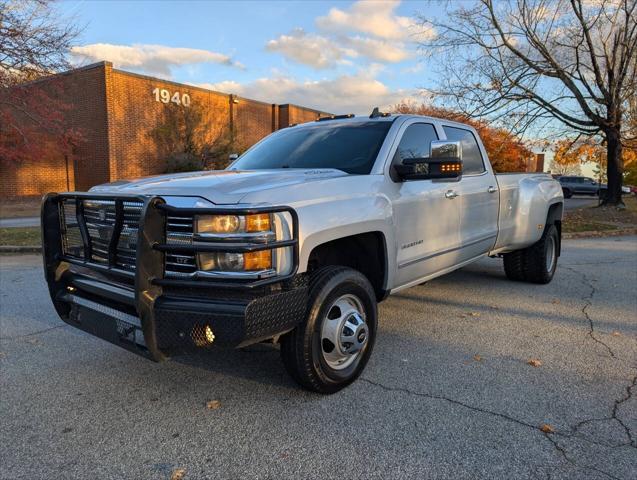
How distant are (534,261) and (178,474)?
5.60 m

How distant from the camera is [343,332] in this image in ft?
11.1

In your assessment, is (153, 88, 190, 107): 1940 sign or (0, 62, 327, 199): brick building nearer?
(0, 62, 327, 199): brick building

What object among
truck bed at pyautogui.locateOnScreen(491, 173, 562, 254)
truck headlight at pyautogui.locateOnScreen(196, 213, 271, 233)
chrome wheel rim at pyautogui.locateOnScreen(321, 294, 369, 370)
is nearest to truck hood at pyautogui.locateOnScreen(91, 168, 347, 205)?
truck headlight at pyautogui.locateOnScreen(196, 213, 271, 233)

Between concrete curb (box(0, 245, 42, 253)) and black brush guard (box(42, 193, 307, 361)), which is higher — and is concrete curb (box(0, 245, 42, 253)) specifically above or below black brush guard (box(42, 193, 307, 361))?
below

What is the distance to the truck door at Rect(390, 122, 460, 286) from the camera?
4.01 m

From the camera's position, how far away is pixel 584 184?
40375 millimetres

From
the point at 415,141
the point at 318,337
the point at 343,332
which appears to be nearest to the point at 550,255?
the point at 415,141

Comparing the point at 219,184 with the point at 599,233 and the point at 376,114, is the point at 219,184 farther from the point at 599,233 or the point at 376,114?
the point at 599,233

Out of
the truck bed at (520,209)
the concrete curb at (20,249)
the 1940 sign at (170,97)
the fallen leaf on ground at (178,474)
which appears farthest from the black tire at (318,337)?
the 1940 sign at (170,97)

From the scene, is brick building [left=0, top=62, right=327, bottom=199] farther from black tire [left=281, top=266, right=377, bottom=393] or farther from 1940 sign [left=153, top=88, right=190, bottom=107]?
black tire [left=281, top=266, right=377, bottom=393]

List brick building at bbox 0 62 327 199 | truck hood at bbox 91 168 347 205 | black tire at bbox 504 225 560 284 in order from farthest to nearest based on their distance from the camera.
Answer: brick building at bbox 0 62 327 199, black tire at bbox 504 225 560 284, truck hood at bbox 91 168 347 205

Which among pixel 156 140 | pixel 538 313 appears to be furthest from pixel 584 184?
pixel 538 313

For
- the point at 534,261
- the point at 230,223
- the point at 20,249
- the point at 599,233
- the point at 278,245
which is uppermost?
the point at 230,223

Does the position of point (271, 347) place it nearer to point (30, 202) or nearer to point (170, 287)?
point (170, 287)
